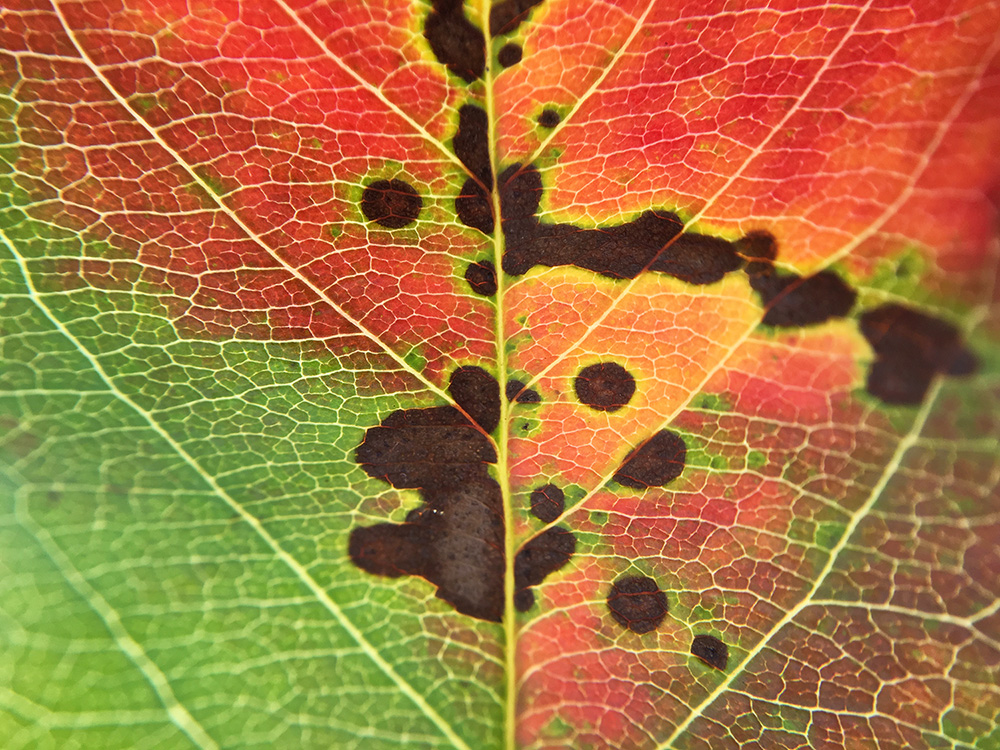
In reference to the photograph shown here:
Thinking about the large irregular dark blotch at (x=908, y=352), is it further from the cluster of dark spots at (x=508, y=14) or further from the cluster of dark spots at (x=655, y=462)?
the cluster of dark spots at (x=508, y=14)

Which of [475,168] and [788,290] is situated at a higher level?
[475,168]

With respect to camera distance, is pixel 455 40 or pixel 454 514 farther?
pixel 454 514

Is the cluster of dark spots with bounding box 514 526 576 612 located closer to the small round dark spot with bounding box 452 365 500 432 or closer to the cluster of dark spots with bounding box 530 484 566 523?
the cluster of dark spots with bounding box 530 484 566 523

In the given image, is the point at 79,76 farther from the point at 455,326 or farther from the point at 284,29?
the point at 455,326

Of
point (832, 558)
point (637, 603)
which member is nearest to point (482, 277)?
point (637, 603)

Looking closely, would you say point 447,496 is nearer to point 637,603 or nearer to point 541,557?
point 541,557

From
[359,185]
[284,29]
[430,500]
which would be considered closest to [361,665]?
[430,500]

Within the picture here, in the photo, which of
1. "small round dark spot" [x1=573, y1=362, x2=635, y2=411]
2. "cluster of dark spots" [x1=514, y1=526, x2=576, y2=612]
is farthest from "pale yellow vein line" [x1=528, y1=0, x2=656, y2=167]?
"cluster of dark spots" [x1=514, y1=526, x2=576, y2=612]

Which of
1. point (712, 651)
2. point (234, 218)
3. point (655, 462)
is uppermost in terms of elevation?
point (234, 218)
